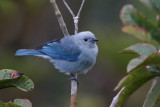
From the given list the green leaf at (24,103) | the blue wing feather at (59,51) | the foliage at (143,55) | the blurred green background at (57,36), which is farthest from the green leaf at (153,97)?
the blurred green background at (57,36)

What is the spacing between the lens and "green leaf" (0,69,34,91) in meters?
2.34

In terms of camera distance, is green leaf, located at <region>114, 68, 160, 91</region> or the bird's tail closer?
green leaf, located at <region>114, 68, 160, 91</region>

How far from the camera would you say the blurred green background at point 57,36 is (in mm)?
5910

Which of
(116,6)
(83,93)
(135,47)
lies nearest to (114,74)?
(83,93)

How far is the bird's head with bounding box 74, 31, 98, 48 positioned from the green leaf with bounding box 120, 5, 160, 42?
2401mm

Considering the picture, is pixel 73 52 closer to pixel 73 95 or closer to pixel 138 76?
pixel 73 95

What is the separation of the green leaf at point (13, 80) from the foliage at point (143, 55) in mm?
732

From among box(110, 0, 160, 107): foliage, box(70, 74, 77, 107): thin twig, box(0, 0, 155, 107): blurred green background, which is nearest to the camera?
box(110, 0, 160, 107): foliage

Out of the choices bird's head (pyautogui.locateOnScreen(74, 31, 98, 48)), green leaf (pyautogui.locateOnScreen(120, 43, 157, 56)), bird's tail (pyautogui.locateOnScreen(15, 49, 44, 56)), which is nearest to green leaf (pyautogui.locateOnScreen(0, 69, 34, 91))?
green leaf (pyautogui.locateOnScreen(120, 43, 157, 56))

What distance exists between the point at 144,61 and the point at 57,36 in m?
5.79

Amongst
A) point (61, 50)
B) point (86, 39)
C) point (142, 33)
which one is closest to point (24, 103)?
point (142, 33)

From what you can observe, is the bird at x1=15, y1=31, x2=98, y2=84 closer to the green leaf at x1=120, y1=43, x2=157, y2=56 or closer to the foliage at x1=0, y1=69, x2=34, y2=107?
the foliage at x1=0, y1=69, x2=34, y2=107

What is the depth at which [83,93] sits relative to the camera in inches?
254

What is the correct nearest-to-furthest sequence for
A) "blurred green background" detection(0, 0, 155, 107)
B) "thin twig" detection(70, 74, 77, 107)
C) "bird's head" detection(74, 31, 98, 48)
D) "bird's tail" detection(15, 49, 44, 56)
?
"thin twig" detection(70, 74, 77, 107), "bird's head" detection(74, 31, 98, 48), "bird's tail" detection(15, 49, 44, 56), "blurred green background" detection(0, 0, 155, 107)
